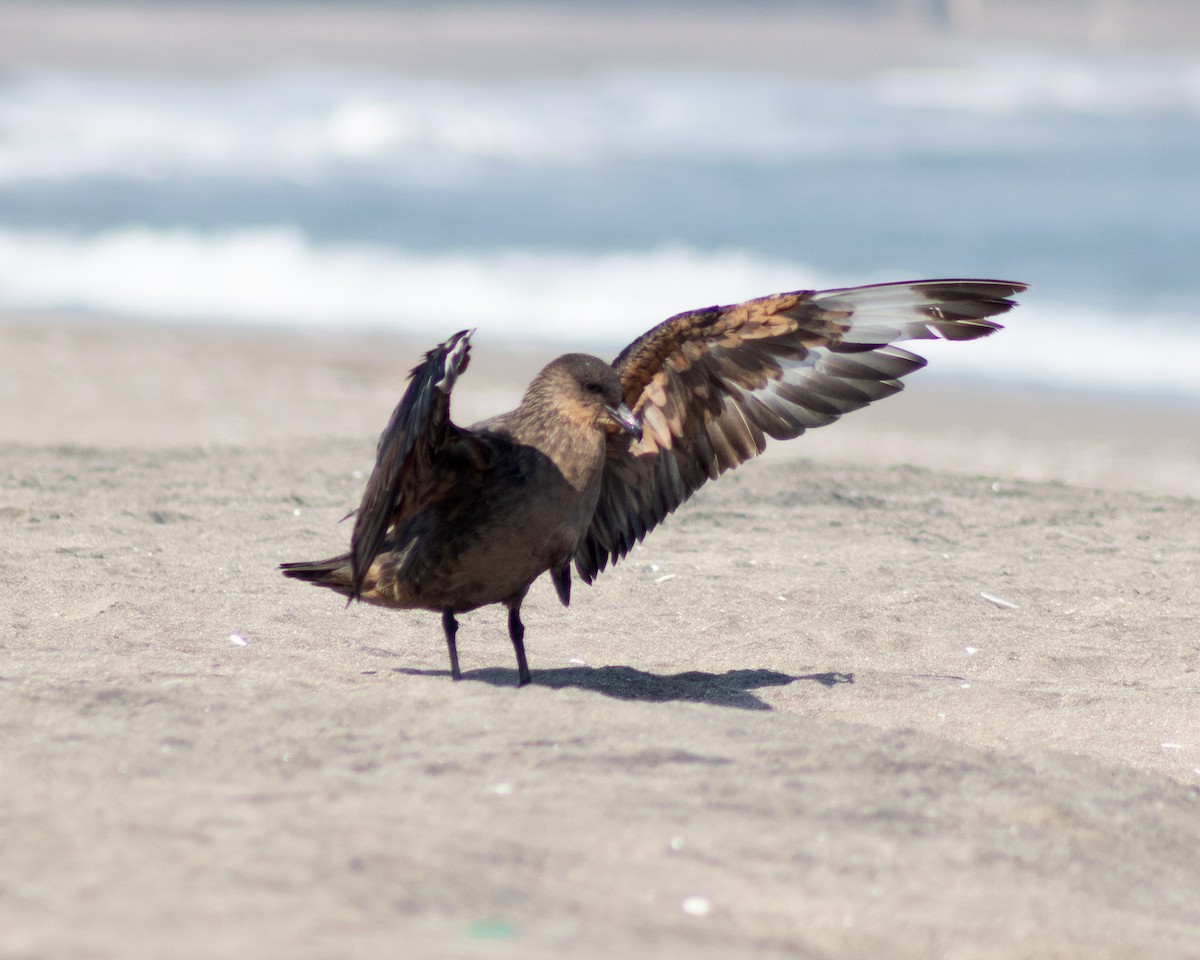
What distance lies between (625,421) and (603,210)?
52.9 feet

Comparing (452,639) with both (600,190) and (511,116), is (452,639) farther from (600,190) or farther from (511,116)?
(511,116)

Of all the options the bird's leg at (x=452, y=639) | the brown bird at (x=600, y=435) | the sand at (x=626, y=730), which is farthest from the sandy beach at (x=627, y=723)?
the brown bird at (x=600, y=435)

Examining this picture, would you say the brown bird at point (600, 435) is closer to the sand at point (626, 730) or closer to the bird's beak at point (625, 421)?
the bird's beak at point (625, 421)

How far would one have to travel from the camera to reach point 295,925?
2.42 m

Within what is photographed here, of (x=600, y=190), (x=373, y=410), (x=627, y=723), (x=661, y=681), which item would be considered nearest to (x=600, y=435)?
(x=661, y=681)

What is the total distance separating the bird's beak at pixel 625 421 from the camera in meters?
4.30

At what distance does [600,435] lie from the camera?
436cm

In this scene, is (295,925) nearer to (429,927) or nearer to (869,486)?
(429,927)

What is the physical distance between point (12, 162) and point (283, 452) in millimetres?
18390

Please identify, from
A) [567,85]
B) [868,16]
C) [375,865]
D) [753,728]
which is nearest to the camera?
[375,865]

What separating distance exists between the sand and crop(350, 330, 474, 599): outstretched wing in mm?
423

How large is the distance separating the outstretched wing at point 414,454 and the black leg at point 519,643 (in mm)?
425

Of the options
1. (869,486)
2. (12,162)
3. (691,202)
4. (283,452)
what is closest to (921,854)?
(869,486)

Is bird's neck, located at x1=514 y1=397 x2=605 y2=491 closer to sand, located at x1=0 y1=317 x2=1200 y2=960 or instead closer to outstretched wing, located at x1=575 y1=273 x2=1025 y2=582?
outstretched wing, located at x1=575 y1=273 x2=1025 y2=582
